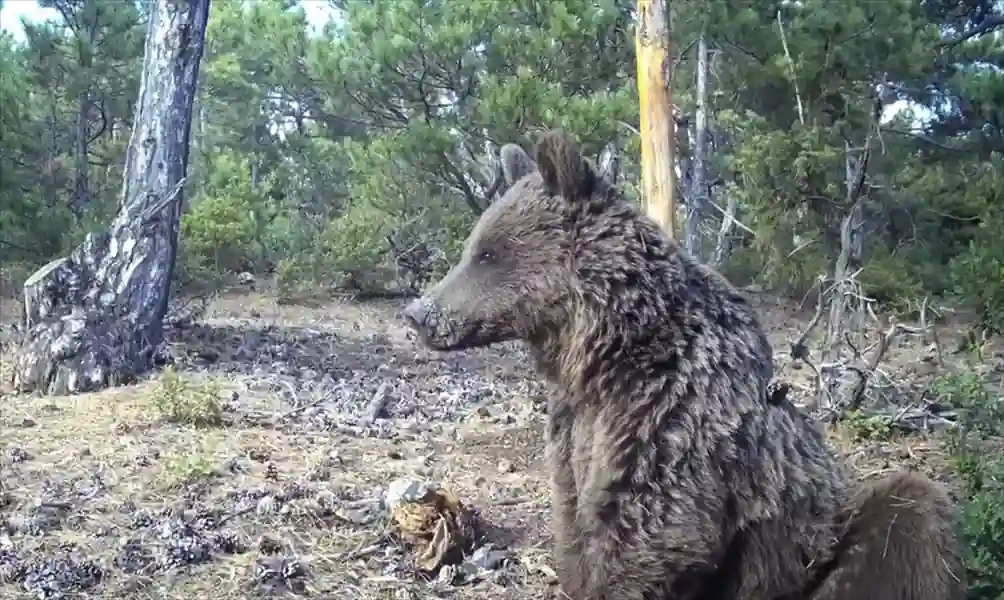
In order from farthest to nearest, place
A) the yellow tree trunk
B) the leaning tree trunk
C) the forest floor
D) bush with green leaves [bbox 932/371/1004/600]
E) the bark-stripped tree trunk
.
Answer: the bark-stripped tree trunk
the leaning tree trunk
the yellow tree trunk
the forest floor
bush with green leaves [bbox 932/371/1004/600]

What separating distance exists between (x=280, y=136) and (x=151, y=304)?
10.0 meters

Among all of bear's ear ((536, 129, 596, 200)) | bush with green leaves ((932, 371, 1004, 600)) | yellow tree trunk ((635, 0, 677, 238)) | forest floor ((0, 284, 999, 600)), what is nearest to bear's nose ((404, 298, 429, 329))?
bear's ear ((536, 129, 596, 200))

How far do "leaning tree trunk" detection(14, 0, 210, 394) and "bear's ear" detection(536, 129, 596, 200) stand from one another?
5146mm

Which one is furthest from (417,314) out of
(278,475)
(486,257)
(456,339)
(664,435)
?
(278,475)

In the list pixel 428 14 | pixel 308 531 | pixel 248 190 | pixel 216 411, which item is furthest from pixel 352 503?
pixel 248 190

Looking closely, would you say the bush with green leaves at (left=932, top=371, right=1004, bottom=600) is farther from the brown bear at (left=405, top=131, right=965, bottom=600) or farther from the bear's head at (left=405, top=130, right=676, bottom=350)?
the bear's head at (left=405, top=130, right=676, bottom=350)

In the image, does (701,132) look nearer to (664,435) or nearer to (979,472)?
(979,472)

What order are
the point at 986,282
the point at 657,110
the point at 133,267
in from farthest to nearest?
Result: 1. the point at 133,267
2. the point at 986,282
3. the point at 657,110

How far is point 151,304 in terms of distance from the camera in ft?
25.9

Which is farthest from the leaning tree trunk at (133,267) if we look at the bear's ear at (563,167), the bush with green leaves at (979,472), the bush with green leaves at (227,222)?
the bush with green leaves at (979,472)

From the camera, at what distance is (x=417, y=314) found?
3.44m

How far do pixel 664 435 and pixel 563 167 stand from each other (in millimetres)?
946

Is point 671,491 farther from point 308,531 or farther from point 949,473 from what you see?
point 949,473

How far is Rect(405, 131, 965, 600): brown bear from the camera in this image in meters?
2.99
